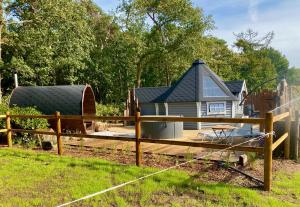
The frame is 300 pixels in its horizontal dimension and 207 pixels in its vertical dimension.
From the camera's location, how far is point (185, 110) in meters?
19.5

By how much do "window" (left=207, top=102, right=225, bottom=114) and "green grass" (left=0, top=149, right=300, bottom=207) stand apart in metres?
13.1

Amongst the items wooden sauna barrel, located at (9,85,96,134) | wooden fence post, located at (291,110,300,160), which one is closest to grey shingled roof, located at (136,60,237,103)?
wooden sauna barrel, located at (9,85,96,134)

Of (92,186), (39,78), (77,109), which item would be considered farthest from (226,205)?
(39,78)

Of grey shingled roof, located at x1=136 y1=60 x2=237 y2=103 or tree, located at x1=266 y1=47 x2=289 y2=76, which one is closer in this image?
grey shingled roof, located at x1=136 y1=60 x2=237 y2=103

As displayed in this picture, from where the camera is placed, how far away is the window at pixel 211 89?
19.4m

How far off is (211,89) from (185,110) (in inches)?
83.9

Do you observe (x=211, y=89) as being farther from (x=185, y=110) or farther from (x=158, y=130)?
(x=158, y=130)

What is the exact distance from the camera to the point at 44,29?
53.8 feet

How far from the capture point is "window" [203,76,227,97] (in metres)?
19.4

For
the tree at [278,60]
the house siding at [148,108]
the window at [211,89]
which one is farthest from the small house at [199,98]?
the tree at [278,60]

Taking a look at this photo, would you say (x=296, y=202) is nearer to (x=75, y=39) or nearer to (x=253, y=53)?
(x=75, y=39)

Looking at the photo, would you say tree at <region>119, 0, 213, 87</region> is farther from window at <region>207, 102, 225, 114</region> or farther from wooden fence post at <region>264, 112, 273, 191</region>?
wooden fence post at <region>264, 112, 273, 191</region>

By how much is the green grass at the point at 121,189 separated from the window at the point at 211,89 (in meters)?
13.4

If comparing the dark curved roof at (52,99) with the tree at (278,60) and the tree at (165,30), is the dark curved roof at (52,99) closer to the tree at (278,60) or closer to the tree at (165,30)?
the tree at (165,30)
